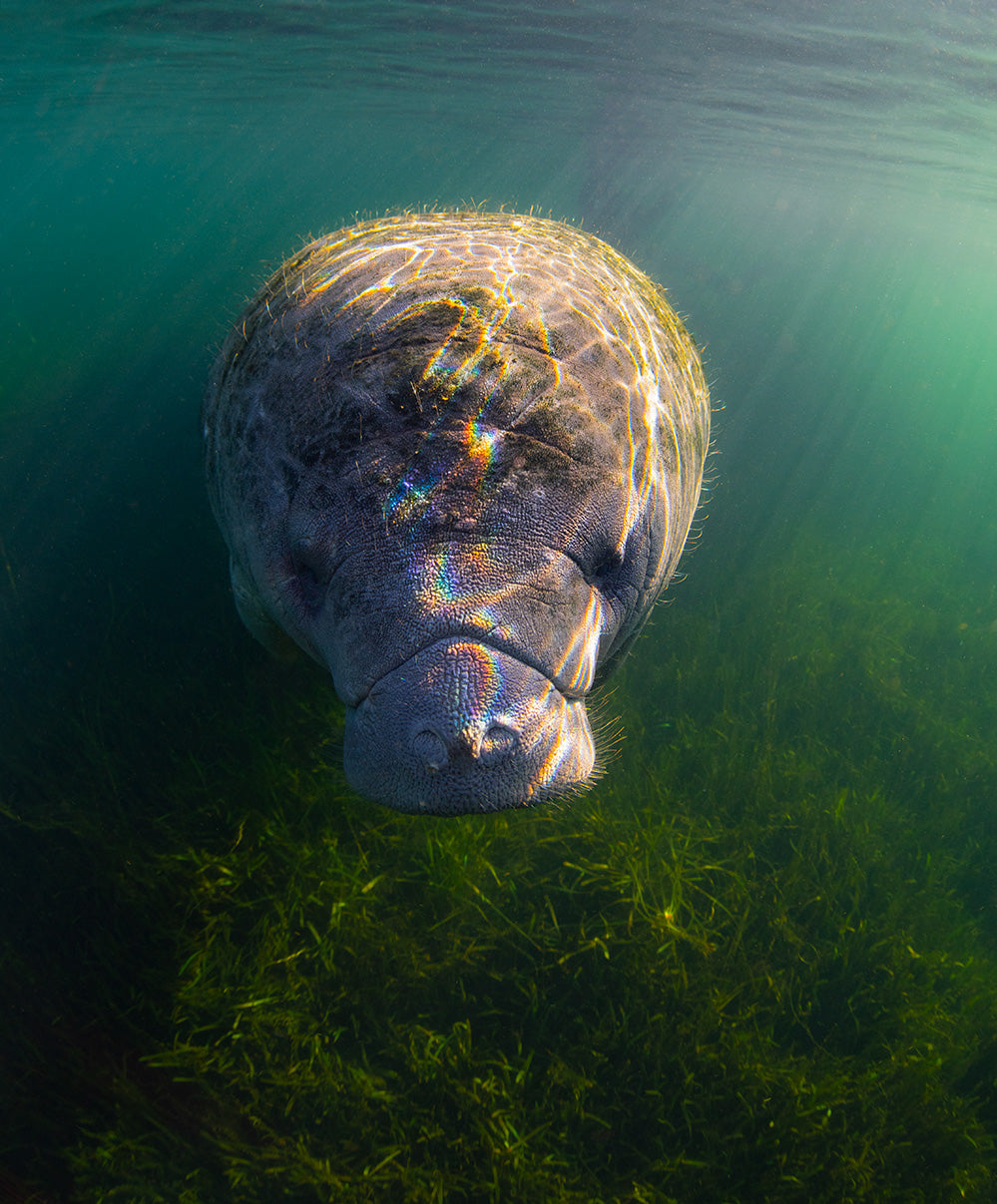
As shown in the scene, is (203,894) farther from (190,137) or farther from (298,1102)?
(190,137)

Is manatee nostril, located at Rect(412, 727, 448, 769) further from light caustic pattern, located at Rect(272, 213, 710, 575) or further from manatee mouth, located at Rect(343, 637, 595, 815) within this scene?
light caustic pattern, located at Rect(272, 213, 710, 575)

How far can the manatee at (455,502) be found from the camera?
1735mm

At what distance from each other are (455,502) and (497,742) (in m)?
0.64

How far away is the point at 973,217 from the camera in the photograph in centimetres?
2683

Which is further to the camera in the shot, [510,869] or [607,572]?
[510,869]

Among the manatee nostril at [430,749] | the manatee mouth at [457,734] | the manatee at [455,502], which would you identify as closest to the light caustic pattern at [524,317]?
the manatee at [455,502]

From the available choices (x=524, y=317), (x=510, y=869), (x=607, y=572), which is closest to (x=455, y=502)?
(x=607, y=572)

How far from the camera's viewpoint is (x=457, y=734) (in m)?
1.64

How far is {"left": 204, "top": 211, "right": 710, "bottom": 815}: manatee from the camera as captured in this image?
1.74 metres

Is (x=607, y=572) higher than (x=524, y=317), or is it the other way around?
(x=524, y=317)

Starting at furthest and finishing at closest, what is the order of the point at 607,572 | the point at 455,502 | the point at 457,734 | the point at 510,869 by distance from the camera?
the point at 510,869, the point at 607,572, the point at 455,502, the point at 457,734

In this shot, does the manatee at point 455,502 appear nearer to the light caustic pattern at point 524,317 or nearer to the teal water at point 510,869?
the light caustic pattern at point 524,317

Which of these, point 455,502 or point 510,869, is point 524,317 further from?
point 510,869

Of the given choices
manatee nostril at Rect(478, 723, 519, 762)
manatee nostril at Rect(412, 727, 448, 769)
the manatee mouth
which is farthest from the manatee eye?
manatee nostril at Rect(412, 727, 448, 769)
